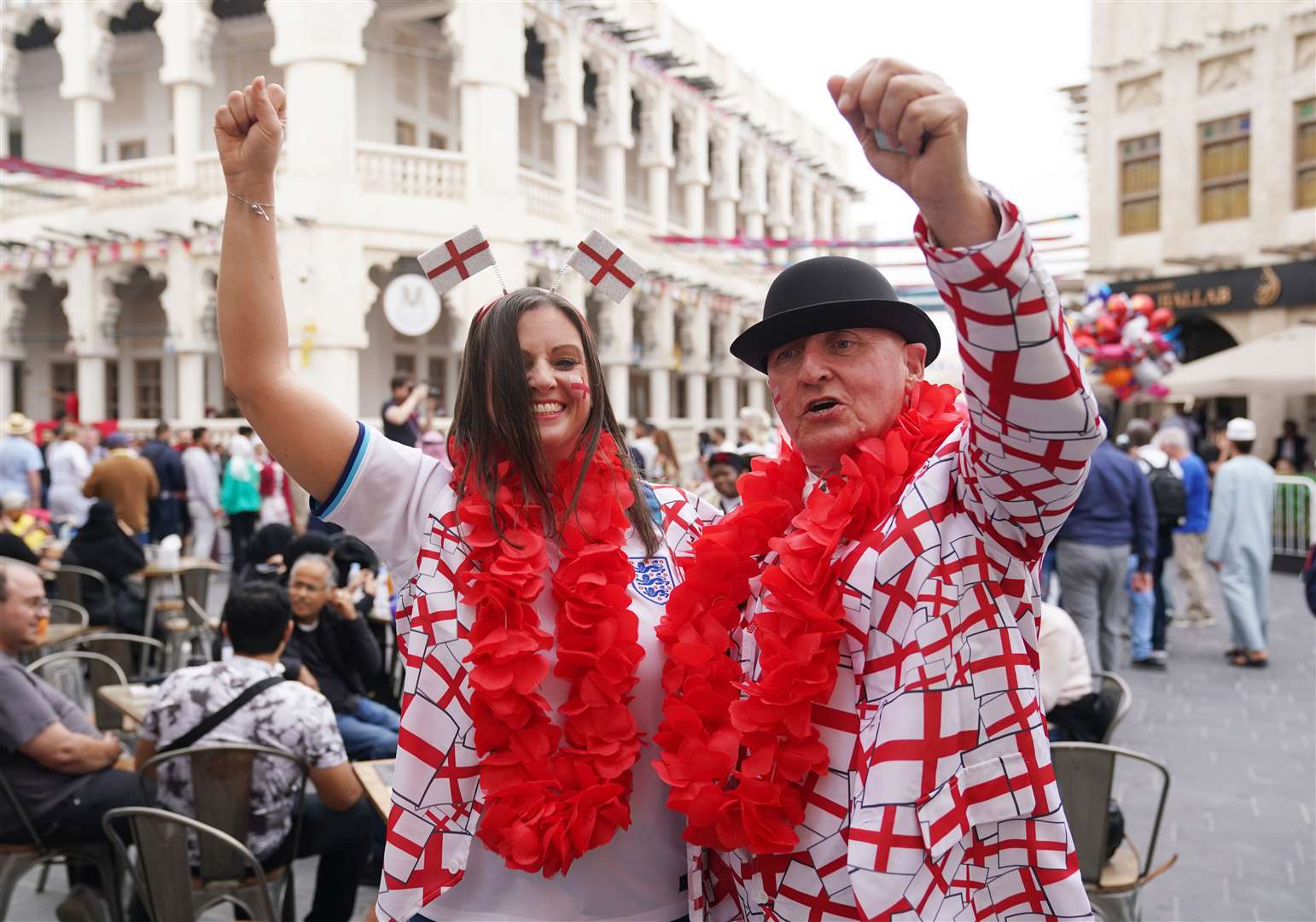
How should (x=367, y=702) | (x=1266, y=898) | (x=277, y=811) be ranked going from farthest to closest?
1. (x=367, y=702)
2. (x=1266, y=898)
3. (x=277, y=811)

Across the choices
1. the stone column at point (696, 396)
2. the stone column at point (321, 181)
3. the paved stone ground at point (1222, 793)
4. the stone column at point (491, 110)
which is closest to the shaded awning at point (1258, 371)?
the paved stone ground at point (1222, 793)

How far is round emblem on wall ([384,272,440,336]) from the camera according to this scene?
1288 centimetres

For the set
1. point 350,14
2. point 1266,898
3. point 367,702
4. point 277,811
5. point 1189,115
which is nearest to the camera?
point 277,811

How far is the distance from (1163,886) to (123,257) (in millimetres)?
17342

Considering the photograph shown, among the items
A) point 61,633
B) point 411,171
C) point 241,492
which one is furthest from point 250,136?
point 411,171

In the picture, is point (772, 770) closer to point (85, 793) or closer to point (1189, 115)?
point (85, 793)

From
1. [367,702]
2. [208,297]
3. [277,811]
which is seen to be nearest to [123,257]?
[208,297]

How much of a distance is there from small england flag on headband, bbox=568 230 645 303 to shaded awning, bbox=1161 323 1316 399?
13003 millimetres

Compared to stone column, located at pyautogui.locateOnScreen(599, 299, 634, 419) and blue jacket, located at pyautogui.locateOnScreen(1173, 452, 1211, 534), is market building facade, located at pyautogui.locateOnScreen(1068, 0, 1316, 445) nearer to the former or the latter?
stone column, located at pyautogui.locateOnScreen(599, 299, 634, 419)

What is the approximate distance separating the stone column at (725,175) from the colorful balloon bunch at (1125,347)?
14.2 m

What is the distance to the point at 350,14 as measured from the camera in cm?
1521

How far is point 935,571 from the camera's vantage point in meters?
1.52

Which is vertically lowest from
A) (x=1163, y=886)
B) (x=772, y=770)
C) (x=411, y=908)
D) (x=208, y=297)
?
(x=1163, y=886)

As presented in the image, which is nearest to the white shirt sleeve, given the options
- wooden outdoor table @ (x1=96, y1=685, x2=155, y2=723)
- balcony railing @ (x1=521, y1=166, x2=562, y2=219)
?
wooden outdoor table @ (x1=96, y1=685, x2=155, y2=723)
